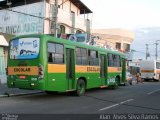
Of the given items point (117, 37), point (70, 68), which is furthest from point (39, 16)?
point (117, 37)

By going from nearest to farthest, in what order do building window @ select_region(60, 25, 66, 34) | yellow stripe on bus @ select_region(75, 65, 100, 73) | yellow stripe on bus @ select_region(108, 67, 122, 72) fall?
1. yellow stripe on bus @ select_region(75, 65, 100, 73)
2. yellow stripe on bus @ select_region(108, 67, 122, 72)
3. building window @ select_region(60, 25, 66, 34)

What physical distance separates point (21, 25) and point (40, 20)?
2921 mm

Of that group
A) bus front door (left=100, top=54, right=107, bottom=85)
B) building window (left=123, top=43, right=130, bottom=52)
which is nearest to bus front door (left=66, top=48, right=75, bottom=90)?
bus front door (left=100, top=54, right=107, bottom=85)

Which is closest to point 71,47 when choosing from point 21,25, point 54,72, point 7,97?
point 54,72

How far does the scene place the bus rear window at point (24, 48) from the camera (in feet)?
51.3

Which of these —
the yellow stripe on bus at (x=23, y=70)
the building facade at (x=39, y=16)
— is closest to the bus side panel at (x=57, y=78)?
the yellow stripe on bus at (x=23, y=70)

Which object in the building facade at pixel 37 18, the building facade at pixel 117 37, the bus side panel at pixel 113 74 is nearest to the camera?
the bus side panel at pixel 113 74

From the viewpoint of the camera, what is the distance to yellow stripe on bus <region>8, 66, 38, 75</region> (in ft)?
51.0

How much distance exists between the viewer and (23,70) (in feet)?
52.4

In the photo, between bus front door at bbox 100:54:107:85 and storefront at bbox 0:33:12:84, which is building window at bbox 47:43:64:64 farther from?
storefront at bbox 0:33:12:84

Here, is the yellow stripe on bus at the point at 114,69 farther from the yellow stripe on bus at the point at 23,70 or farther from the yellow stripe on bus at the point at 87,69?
the yellow stripe on bus at the point at 23,70

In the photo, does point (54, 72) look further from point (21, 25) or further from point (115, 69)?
point (21, 25)

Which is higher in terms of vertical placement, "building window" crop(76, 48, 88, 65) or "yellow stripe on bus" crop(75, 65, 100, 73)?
"building window" crop(76, 48, 88, 65)

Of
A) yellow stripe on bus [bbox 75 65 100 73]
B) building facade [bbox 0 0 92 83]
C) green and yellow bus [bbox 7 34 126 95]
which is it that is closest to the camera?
green and yellow bus [bbox 7 34 126 95]
